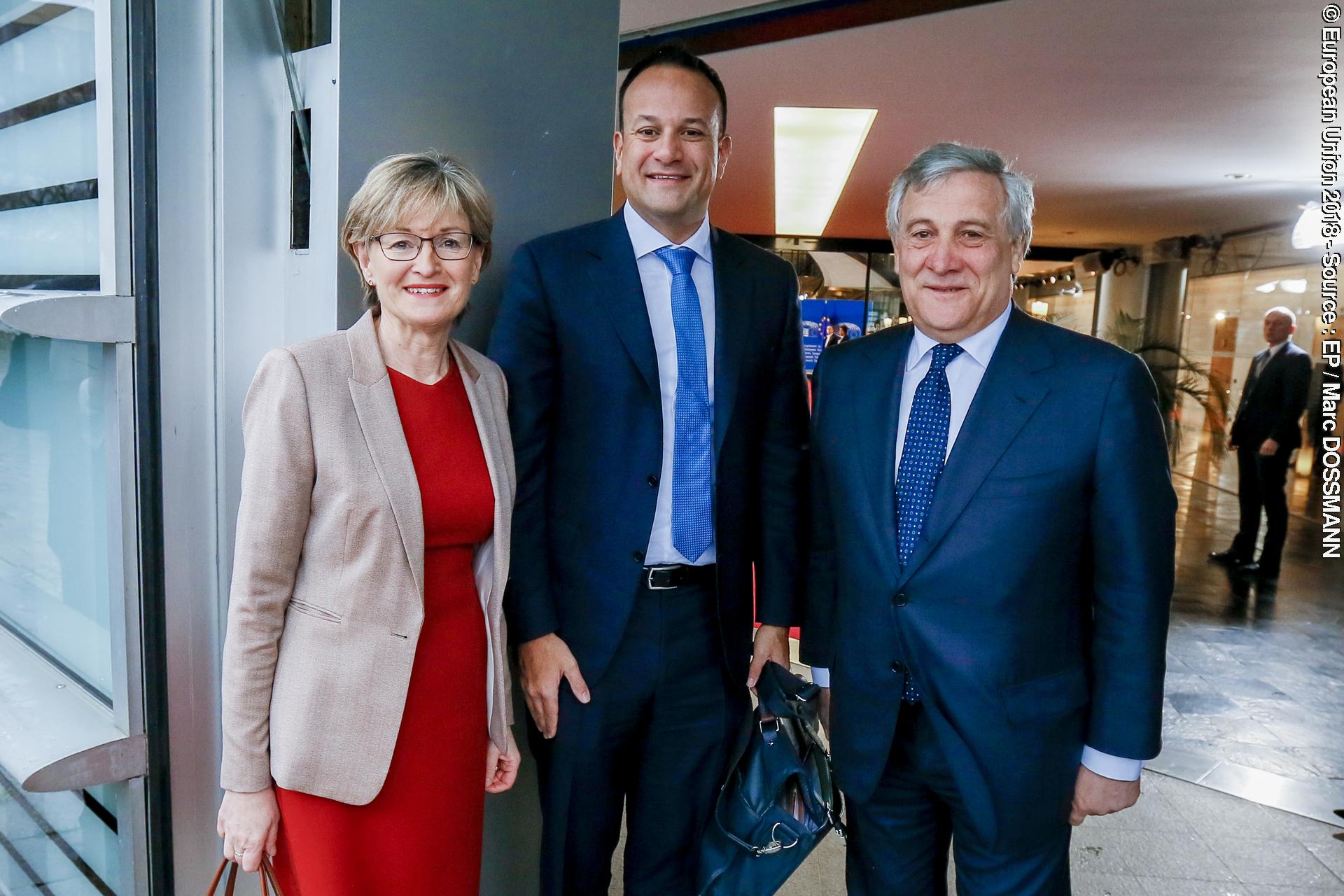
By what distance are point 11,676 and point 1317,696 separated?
19.9 feet

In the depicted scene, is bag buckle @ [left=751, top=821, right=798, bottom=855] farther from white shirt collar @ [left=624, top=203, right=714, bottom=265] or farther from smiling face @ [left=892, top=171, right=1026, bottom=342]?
white shirt collar @ [left=624, top=203, right=714, bottom=265]

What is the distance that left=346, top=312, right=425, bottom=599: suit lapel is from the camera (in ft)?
4.86

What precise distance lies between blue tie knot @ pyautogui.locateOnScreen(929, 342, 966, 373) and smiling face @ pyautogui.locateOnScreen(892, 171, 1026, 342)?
1.2 inches

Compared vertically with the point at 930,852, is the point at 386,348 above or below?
above

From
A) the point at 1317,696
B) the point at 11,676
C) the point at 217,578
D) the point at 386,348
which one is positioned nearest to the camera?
the point at 386,348

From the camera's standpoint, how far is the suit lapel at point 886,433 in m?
1.75

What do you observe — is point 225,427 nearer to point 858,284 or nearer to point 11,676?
point 11,676

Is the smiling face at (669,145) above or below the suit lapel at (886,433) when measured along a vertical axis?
above

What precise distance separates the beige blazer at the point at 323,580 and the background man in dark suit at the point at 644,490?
37cm

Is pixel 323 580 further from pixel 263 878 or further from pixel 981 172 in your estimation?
pixel 981 172

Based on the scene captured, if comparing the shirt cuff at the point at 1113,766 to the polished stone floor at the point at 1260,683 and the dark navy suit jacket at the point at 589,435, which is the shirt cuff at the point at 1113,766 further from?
the polished stone floor at the point at 1260,683

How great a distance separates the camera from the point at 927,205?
1.75 m

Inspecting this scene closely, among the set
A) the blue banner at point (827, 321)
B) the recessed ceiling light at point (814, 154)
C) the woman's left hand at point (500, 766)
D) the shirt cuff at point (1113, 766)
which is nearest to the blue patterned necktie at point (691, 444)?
the woman's left hand at point (500, 766)

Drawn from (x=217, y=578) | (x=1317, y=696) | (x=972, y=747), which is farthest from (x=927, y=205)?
(x=1317, y=696)
